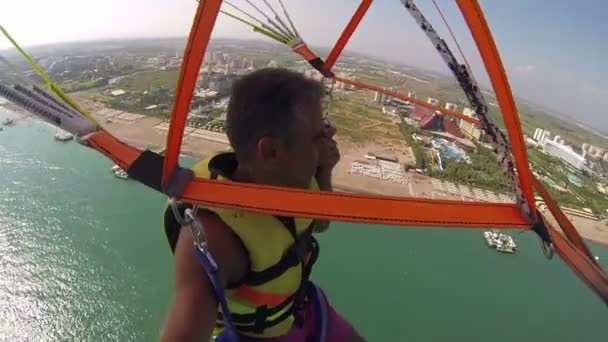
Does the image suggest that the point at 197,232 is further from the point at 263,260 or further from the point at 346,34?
the point at 346,34

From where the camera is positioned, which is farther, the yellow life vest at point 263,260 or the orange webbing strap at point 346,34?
the orange webbing strap at point 346,34

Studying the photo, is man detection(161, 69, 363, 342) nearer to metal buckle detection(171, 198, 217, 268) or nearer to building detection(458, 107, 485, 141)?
metal buckle detection(171, 198, 217, 268)

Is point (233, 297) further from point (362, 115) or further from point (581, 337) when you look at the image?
point (581, 337)

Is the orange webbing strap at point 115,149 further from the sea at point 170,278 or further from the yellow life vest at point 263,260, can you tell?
the sea at point 170,278

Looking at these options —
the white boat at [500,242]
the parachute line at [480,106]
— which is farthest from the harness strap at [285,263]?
the white boat at [500,242]

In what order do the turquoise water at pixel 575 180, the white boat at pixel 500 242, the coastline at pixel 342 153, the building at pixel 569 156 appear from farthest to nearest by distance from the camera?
1. the building at pixel 569 156
2. the turquoise water at pixel 575 180
3. the white boat at pixel 500 242
4. the coastline at pixel 342 153

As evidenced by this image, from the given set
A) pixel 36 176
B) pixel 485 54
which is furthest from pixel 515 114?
pixel 36 176

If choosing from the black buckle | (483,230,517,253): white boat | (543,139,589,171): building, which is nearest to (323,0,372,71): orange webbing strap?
the black buckle
